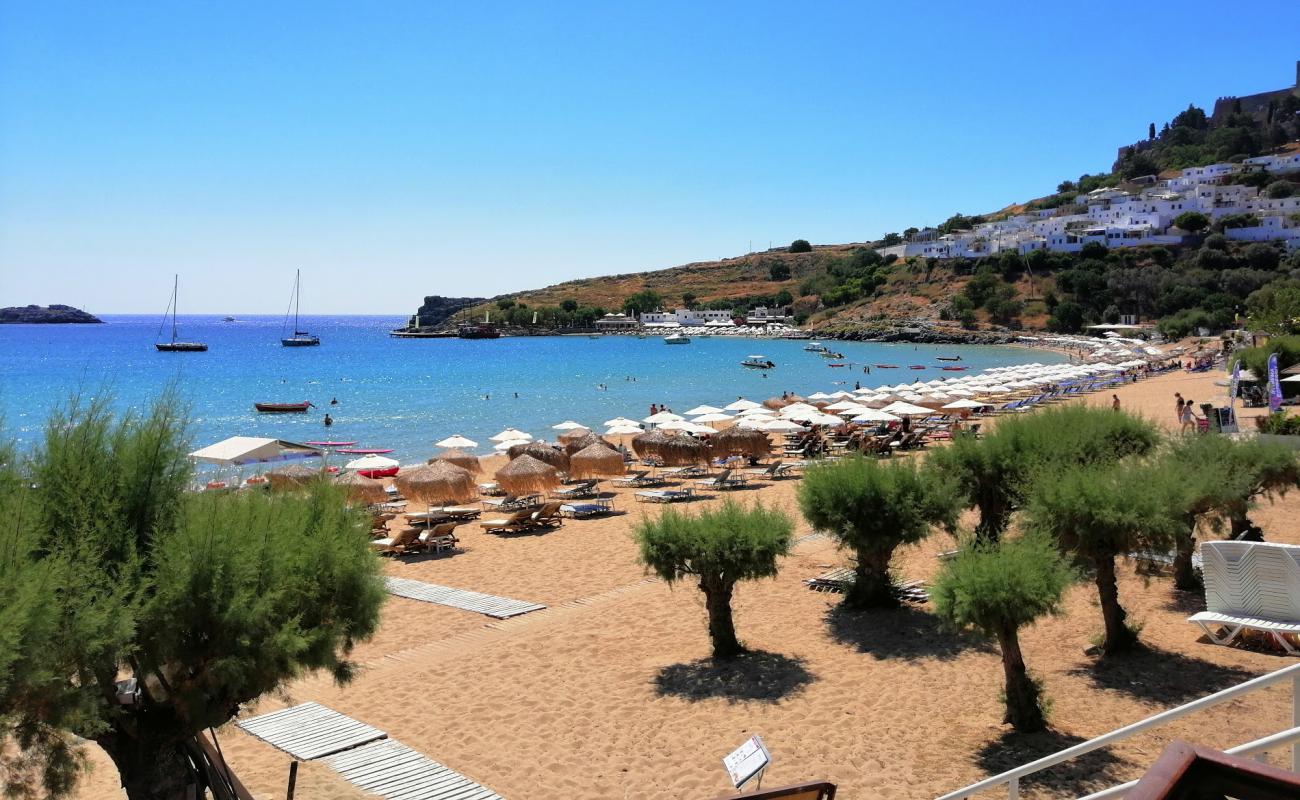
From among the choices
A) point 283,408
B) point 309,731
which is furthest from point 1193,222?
point 309,731

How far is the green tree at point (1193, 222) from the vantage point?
99.1 meters

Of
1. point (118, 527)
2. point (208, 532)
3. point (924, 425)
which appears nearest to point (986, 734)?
point (208, 532)

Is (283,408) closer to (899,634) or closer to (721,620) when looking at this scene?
(721,620)

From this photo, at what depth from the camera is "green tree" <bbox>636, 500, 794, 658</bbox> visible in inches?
357

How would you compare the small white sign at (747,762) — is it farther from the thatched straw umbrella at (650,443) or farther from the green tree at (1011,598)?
the thatched straw umbrella at (650,443)

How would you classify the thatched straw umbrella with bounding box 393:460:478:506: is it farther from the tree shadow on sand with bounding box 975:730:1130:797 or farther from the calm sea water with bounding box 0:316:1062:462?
the tree shadow on sand with bounding box 975:730:1130:797

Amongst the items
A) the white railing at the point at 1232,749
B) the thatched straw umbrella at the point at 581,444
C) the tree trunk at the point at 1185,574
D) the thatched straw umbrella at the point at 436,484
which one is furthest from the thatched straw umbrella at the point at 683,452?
the white railing at the point at 1232,749

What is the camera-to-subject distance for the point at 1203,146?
138 meters

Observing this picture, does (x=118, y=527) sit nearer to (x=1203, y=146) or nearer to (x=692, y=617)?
(x=692, y=617)

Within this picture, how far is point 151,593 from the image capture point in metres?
5.20

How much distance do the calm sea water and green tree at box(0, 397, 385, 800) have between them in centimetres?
92

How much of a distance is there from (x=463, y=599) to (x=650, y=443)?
37.7 feet

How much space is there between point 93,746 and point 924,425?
25318 mm

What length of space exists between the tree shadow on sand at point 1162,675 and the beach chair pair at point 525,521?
33.8 feet
